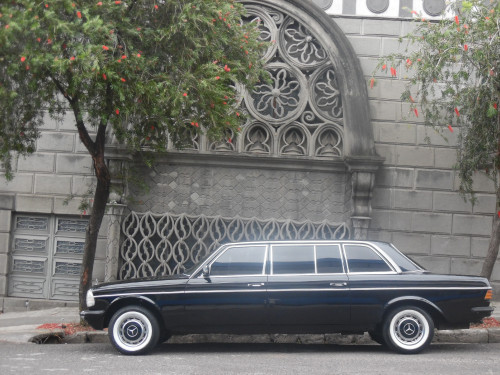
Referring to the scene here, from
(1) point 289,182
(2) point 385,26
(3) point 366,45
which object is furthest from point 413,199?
(2) point 385,26

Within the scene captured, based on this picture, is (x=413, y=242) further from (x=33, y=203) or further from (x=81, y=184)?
(x=33, y=203)

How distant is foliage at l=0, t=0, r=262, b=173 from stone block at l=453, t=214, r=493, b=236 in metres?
5.55

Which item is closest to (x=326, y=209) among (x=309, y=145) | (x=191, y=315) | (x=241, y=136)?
(x=309, y=145)

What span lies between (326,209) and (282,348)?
192 inches

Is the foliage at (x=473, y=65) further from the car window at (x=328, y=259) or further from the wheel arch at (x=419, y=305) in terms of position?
the car window at (x=328, y=259)

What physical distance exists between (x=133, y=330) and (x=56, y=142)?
638cm

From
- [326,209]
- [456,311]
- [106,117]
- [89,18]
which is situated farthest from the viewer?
[326,209]

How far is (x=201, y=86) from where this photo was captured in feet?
33.7

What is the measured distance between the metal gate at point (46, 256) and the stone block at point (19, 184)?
560 mm

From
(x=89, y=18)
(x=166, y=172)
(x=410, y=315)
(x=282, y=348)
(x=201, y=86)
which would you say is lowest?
(x=282, y=348)

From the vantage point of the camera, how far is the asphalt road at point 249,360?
→ 317 inches

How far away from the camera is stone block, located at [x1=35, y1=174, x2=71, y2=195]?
1450 centimetres

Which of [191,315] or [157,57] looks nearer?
[191,315]

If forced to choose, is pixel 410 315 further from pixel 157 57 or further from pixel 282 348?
pixel 157 57
